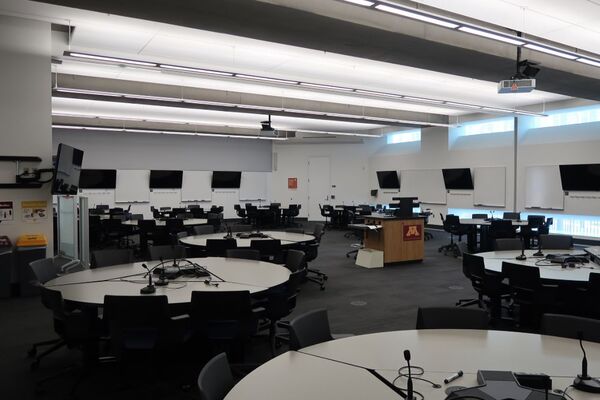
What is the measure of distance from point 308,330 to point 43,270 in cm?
314

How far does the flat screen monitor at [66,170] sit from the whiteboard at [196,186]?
29.9 ft

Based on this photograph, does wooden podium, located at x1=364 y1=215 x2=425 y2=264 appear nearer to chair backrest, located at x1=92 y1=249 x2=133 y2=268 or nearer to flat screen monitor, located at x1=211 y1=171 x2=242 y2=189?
chair backrest, located at x1=92 y1=249 x2=133 y2=268

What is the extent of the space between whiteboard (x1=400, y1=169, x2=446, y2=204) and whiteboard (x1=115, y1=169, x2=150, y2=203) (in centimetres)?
968

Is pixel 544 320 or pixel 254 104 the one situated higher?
pixel 254 104

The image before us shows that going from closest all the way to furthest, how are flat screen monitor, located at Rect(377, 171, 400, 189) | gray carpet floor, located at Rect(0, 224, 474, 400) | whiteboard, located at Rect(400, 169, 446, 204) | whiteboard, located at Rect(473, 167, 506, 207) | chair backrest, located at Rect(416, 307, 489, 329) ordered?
chair backrest, located at Rect(416, 307, 489, 329) < gray carpet floor, located at Rect(0, 224, 474, 400) < whiteboard, located at Rect(473, 167, 506, 207) < whiteboard, located at Rect(400, 169, 446, 204) < flat screen monitor, located at Rect(377, 171, 400, 189)

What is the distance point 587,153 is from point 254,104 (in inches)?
337

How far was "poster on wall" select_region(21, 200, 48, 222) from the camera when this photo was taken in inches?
251

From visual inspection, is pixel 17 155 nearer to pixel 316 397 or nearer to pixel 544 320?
pixel 316 397

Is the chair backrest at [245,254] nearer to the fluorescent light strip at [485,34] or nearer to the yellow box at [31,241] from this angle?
the yellow box at [31,241]

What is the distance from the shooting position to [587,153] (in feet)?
35.2

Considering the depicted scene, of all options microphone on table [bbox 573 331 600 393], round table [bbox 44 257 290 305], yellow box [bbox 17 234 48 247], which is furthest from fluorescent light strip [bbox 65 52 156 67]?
microphone on table [bbox 573 331 600 393]

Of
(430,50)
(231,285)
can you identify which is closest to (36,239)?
(231,285)

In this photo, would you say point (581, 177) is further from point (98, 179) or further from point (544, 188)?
point (98, 179)

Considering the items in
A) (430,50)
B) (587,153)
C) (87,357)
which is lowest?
(87,357)
